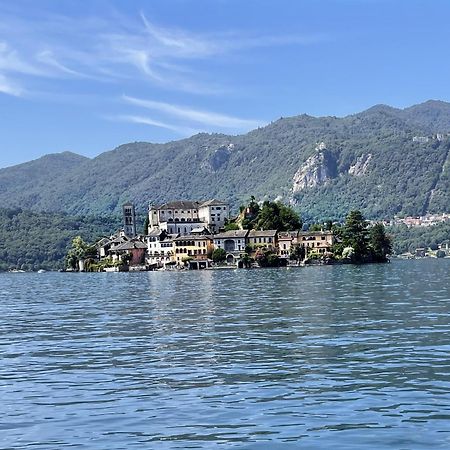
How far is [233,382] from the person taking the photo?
2492 centimetres

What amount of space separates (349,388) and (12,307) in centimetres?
4964

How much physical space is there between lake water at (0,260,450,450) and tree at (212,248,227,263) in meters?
141

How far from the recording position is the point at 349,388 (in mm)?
23172

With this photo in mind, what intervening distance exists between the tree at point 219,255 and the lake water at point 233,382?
14111 centimetres

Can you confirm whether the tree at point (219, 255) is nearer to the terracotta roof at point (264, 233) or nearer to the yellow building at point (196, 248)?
the yellow building at point (196, 248)

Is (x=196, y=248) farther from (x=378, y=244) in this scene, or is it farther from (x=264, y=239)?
(x=378, y=244)

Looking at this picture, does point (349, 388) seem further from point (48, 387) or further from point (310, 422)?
point (48, 387)

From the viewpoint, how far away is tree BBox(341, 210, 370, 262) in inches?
7141

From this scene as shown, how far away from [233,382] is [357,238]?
159 meters

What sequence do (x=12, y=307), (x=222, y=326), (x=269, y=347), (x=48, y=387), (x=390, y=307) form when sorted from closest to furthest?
(x=48, y=387), (x=269, y=347), (x=222, y=326), (x=390, y=307), (x=12, y=307)

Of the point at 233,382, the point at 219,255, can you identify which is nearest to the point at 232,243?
the point at 219,255

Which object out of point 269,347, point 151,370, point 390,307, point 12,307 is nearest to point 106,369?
point 151,370

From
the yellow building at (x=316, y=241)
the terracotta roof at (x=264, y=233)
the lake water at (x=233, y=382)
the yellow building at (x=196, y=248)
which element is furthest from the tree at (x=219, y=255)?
the lake water at (x=233, y=382)

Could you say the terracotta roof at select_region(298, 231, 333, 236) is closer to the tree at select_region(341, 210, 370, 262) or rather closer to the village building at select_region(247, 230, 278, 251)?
the village building at select_region(247, 230, 278, 251)
